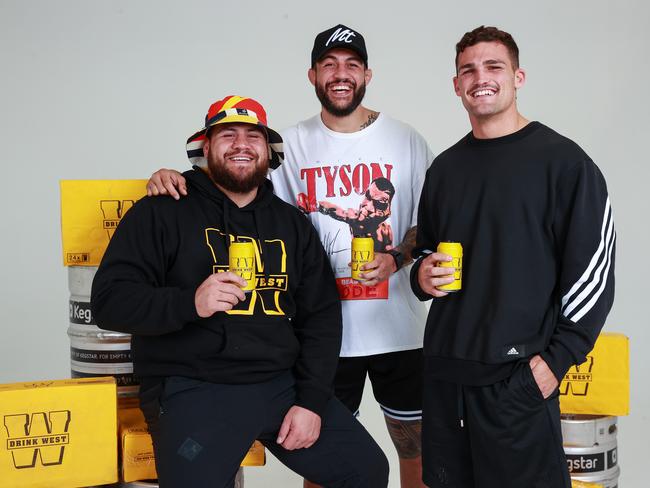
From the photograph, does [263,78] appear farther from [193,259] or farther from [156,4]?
[193,259]

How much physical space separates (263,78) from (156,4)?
0.88m

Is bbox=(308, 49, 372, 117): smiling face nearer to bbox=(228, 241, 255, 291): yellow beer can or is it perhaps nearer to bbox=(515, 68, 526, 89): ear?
bbox=(515, 68, 526, 89): ear

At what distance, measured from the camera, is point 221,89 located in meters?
5.48

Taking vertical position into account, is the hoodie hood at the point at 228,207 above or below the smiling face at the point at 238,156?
below

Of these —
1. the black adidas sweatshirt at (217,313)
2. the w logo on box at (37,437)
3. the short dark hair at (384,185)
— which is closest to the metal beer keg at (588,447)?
the black adidas sweatshirt at (217,313)

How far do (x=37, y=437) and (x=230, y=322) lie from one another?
791mm

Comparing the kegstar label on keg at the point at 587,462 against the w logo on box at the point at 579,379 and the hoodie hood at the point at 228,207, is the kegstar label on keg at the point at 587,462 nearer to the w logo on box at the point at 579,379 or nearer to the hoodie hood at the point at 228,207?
the w logo on box at the point at 579,379

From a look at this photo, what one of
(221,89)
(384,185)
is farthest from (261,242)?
(221,89)

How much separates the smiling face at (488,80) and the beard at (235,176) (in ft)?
2.67

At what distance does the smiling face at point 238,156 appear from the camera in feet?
9.66

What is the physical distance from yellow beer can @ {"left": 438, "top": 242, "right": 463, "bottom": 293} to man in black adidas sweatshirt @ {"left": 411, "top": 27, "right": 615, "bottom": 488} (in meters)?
0.02

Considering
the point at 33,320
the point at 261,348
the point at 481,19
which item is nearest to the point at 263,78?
the point at 481,19

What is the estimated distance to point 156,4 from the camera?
5426mm

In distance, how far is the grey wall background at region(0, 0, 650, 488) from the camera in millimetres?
5395
